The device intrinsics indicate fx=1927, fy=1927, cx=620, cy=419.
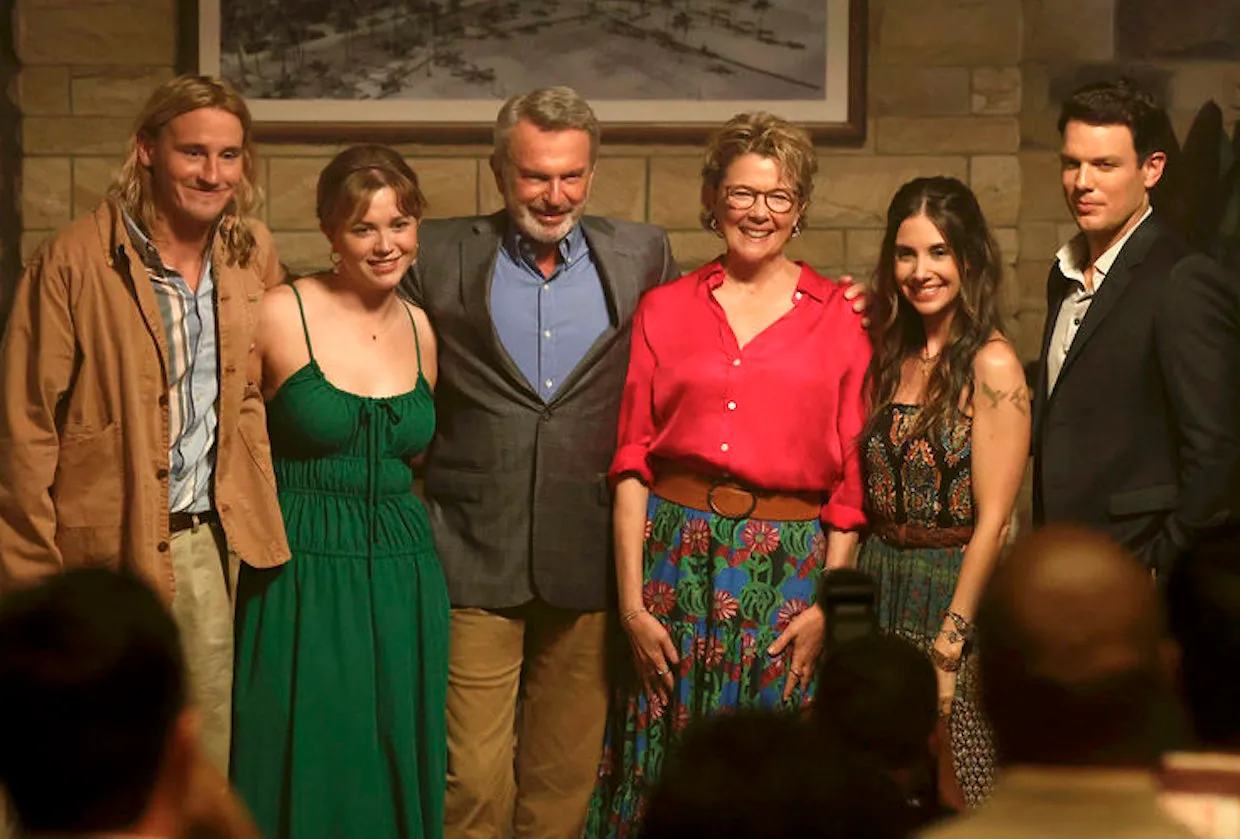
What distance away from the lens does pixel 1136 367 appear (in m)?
3.64

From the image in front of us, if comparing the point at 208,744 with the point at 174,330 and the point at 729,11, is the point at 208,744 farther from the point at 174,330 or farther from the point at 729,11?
the point at 729,11

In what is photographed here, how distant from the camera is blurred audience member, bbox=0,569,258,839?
1542 millimetres

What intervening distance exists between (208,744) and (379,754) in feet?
1.08

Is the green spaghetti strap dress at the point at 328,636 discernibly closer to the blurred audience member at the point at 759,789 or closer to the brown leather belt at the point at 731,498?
the brown leather belt at the point at 731,498

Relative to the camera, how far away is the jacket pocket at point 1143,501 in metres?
3.63

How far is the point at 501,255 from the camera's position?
383 centimetres

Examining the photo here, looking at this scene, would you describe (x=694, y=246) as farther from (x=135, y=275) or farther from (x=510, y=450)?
(x=135, y=275)

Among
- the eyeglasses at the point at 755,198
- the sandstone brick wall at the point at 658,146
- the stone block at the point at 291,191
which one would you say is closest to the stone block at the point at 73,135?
the sandstone brick wall at the point at 658,146

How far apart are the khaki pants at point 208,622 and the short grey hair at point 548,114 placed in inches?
37.2

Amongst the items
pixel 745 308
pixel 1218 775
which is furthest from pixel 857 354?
pixel 1218 775

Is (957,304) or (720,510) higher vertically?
(957,304)

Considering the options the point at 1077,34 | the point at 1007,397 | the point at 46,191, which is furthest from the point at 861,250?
the point at 46,191

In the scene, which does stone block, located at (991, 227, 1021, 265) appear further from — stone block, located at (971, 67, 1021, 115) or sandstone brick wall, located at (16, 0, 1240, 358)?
stone block, located at (971, 67, 1021, 115)

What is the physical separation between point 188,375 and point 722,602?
108 centimetres
